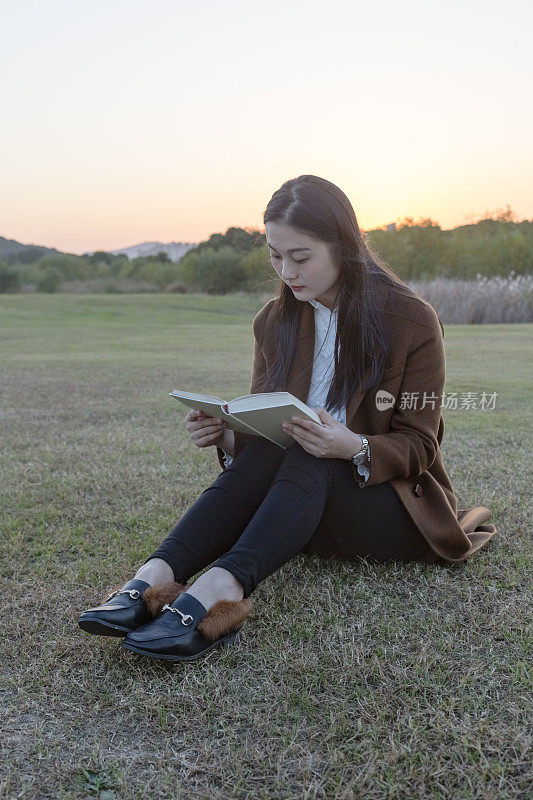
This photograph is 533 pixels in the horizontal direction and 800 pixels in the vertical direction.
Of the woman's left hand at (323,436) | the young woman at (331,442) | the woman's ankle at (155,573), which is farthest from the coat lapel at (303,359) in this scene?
the woman's ankle at (155,573)

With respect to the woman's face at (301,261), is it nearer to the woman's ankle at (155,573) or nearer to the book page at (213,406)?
the book page at (213,406)

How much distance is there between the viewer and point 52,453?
166 inches

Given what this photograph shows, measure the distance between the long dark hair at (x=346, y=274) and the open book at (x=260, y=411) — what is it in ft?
0.93

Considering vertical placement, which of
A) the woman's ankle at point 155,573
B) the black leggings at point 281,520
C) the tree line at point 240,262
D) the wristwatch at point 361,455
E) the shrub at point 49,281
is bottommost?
the woman's ankle at point 155,573

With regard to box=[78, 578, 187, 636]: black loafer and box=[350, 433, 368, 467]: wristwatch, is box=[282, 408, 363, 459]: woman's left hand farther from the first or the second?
box=[78, 578, 187, 636]: black loafer

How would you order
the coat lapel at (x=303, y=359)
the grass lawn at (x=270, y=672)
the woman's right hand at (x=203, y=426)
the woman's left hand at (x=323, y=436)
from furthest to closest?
the coat lapel at (x=303, y=359) → the woman's right hand at (x=203, y=426) → the woman's left hand at (x=323, y=436) → the grass lawn at (x=270, y=672)

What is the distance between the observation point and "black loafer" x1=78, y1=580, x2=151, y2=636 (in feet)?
5.99

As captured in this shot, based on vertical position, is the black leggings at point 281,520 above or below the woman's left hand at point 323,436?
below

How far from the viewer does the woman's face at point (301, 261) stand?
2.22 metres

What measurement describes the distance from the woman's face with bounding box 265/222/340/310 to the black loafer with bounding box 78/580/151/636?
984 millimetres

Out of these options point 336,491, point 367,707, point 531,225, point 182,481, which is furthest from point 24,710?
point 531,225

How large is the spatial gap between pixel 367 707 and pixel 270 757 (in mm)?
258

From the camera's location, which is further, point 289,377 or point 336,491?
point 289,377

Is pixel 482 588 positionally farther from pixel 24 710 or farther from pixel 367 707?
pixel 24 710
